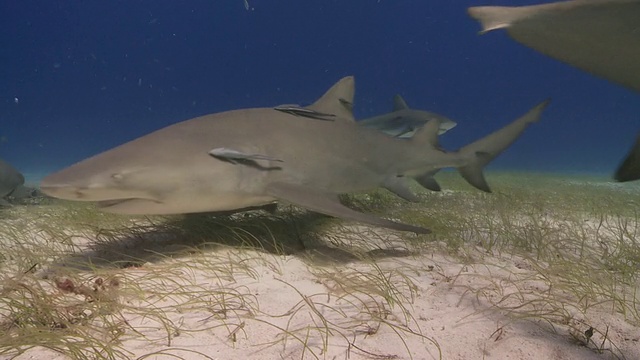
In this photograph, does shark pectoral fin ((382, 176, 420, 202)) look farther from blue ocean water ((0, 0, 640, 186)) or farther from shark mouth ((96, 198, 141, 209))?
blue ocean water ((0, 0, 640, 186))

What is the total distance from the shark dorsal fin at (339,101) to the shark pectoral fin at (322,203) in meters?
1.62

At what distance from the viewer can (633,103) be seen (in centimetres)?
9869

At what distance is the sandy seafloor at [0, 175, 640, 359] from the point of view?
2.01 metres

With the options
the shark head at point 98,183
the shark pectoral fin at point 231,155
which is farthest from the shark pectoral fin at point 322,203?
the shark head at point 98,183

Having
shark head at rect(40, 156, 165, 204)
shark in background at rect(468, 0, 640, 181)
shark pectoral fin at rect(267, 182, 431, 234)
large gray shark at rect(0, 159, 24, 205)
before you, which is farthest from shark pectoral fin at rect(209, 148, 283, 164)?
large gray shark at rect(0, 159, 24, 205)

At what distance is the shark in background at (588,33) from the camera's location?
7.26 feet

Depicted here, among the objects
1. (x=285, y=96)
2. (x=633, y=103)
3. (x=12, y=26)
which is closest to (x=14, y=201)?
(x=12, y=26)

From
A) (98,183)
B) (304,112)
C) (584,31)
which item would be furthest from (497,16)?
(98,183)

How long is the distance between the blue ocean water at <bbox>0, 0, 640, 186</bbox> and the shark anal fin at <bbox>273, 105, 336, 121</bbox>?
63.3m

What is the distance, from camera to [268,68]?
9806cm

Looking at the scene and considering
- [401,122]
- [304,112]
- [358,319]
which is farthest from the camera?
[401,122]

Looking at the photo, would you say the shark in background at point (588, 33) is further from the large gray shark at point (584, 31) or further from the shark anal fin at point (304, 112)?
the shark anal fin at point (304, 112)

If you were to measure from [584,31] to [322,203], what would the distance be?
83.9 inches

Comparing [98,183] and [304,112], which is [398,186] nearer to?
[304,112]
